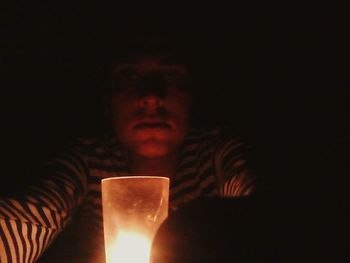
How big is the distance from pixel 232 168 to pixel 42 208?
15.9 inches

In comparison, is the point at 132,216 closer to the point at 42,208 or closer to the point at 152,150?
the point at 42,208

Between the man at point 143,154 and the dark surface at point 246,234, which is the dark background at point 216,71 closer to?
the man at point 143,154

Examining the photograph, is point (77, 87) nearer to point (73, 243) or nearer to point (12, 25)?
point (12, 25)

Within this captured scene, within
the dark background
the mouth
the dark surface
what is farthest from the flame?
the dark background

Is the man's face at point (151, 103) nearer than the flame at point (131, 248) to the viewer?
No

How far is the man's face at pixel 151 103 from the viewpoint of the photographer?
3.59 feet

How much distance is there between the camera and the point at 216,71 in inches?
60.9

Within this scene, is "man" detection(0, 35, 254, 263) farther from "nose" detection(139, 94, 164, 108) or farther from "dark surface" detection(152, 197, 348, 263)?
"dark surface" detection(152, 197, 348, 263)

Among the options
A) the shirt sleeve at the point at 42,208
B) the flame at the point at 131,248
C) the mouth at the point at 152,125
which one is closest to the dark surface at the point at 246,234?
the flame at the point at 131,248

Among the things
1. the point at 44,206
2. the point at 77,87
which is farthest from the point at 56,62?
the point at 44,206

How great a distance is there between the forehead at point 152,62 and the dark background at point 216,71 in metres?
0.25

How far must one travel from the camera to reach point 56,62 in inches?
60.3

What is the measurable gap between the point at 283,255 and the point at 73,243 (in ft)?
2.01

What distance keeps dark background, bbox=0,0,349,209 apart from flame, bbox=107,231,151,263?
2.36 feet
